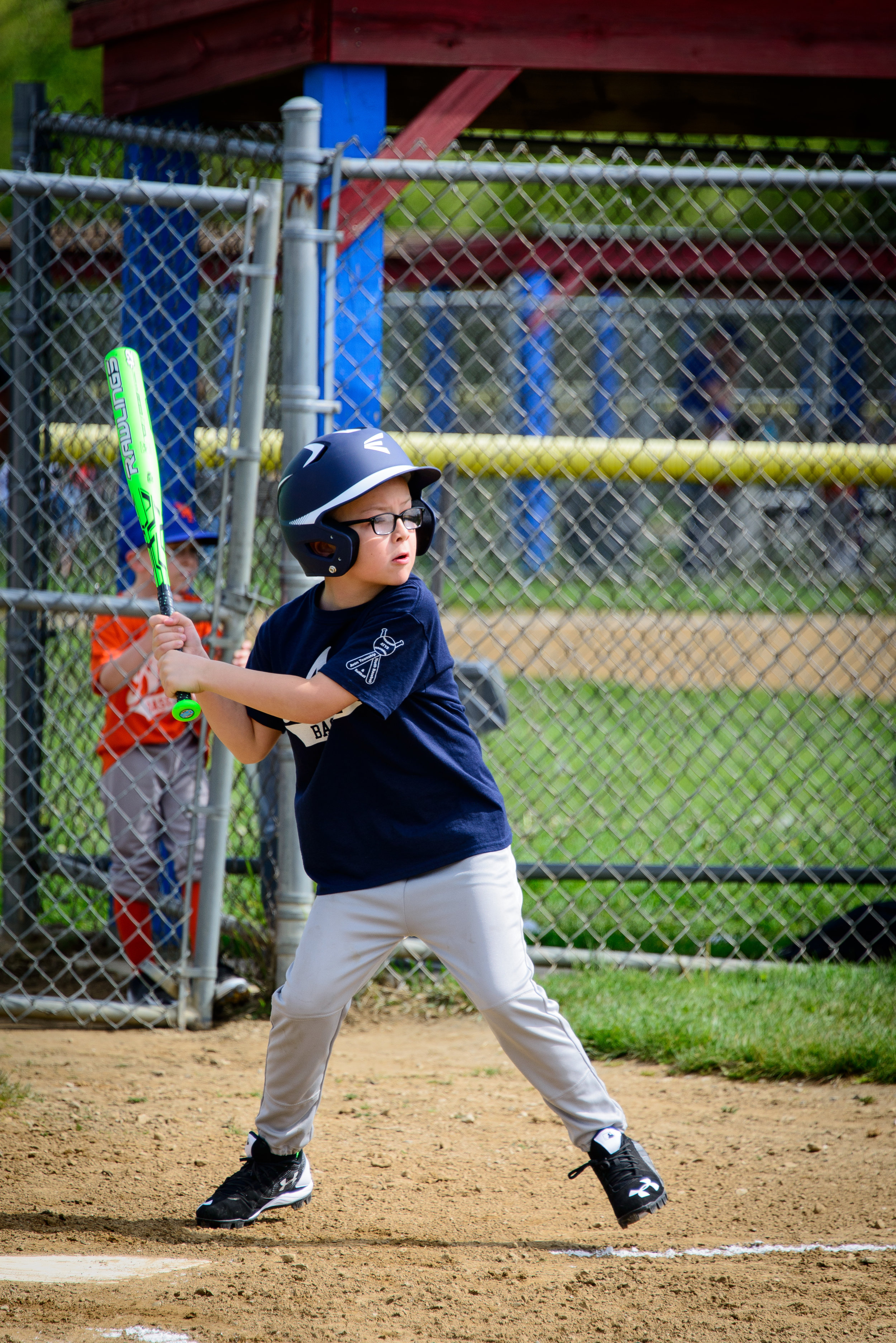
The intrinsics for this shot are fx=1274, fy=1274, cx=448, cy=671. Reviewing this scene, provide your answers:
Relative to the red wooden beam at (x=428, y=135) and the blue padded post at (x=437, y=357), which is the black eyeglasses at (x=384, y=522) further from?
the blue padded post at (x=437, y=357)

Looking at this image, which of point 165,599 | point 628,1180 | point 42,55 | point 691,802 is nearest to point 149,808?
point 165,599

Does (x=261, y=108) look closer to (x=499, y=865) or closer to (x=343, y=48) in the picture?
(x=343, y=48)

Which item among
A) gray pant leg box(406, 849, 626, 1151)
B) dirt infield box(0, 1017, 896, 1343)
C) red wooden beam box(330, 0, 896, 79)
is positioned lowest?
dirt infield box(0, 1017, 896, 1343)

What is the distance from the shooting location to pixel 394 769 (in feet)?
8.46

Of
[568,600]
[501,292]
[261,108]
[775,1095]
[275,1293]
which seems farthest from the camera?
[568,600]

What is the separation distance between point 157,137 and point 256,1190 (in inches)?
129

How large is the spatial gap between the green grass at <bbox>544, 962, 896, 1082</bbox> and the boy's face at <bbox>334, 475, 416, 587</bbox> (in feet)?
6.14

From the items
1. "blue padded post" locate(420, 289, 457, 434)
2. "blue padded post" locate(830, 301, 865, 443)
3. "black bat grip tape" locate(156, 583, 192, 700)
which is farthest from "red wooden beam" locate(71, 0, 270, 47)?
Answer: "blue padded post" locate(830, 301, 865, 443)

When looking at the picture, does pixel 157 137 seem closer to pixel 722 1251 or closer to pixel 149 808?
pixel 149 808

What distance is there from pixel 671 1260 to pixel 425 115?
348cm

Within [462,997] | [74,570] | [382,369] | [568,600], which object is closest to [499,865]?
[462,997]

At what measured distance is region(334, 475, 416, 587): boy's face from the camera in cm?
254

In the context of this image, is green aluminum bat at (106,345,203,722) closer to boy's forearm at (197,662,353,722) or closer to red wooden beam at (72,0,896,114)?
boy's forearm at (197,662,353,722)

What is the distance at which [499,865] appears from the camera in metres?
2.61
